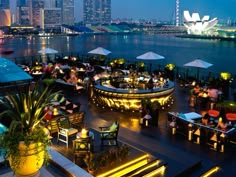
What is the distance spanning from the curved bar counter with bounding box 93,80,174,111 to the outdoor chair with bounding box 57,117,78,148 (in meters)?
4.22

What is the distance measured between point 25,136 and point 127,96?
26.4 feet

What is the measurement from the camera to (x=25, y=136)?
4371mm

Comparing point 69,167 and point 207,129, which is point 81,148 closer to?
point 69,167

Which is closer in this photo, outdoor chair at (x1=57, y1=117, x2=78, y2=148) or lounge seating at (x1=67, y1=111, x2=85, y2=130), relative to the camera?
outdoor chair at (x1=57, y1=117, x2=78, y2=148)

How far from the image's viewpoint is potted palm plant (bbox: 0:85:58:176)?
14.3ft

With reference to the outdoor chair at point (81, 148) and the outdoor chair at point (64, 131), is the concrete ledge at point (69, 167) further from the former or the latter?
the outdoor chair at point (64, 131)

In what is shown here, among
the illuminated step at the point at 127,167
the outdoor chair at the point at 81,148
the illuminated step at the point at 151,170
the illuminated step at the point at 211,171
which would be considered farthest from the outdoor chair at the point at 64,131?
the illuminated step at the point at 211,171

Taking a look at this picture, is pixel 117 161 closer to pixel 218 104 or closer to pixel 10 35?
pixel 218 104

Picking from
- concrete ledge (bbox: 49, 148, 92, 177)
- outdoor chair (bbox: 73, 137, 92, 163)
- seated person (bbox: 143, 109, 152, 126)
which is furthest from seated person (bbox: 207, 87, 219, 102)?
concrete ledge (bbox: 49, 148, 92, 177)

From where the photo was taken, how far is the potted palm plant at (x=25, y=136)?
171 inches

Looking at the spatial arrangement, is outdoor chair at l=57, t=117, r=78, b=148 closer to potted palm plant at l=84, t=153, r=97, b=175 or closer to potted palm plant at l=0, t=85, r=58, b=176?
potted palm plant at l=84, t=153, r=97, b=175

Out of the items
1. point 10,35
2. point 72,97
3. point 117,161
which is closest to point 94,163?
point 117,161

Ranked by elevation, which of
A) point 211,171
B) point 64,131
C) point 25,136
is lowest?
point 211,171

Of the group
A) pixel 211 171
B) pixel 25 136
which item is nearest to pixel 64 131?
pixel 25 136
